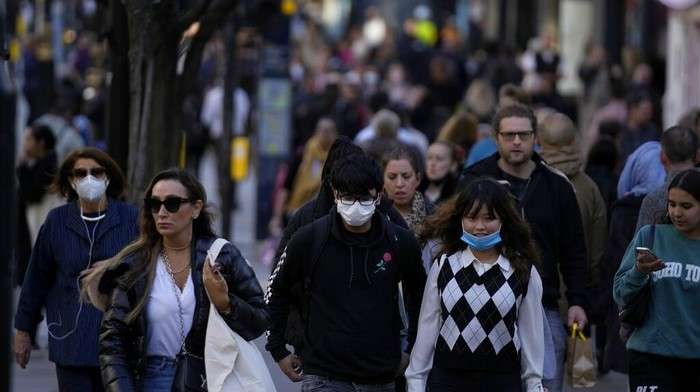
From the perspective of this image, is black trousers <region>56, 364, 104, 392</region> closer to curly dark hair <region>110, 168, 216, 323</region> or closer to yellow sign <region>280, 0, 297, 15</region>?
curly dark hair <region>110, 168, 216, 323</region>

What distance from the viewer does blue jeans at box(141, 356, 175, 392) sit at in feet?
24.7

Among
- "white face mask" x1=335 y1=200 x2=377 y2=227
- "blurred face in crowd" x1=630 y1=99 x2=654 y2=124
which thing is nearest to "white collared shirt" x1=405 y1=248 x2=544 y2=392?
"white face mask" x1=335 y1=200 x2=377 y2=227

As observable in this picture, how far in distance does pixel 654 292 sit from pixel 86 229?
2.66 m

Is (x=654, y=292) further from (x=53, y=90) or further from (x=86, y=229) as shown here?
(x=53, y=90)

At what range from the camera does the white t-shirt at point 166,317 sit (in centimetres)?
750

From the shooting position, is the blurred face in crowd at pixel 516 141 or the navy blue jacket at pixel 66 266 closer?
the navy blue jacket at pixel 66 266

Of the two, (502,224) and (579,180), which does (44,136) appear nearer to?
(579,180)

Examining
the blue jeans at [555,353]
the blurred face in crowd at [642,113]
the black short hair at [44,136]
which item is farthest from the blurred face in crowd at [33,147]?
the blue jeans at [555,353]

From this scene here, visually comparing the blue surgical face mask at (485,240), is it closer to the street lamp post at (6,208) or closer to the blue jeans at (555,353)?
the blue jeans at (555,353)

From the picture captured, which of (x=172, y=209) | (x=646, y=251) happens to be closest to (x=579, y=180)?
(x=646, y=251)

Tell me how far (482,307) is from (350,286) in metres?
0.53

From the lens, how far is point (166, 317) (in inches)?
296

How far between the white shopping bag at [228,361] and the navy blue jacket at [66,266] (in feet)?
5.18

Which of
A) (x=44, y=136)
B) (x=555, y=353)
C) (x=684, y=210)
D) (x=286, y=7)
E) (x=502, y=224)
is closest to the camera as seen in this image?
(x=502, y=224)
